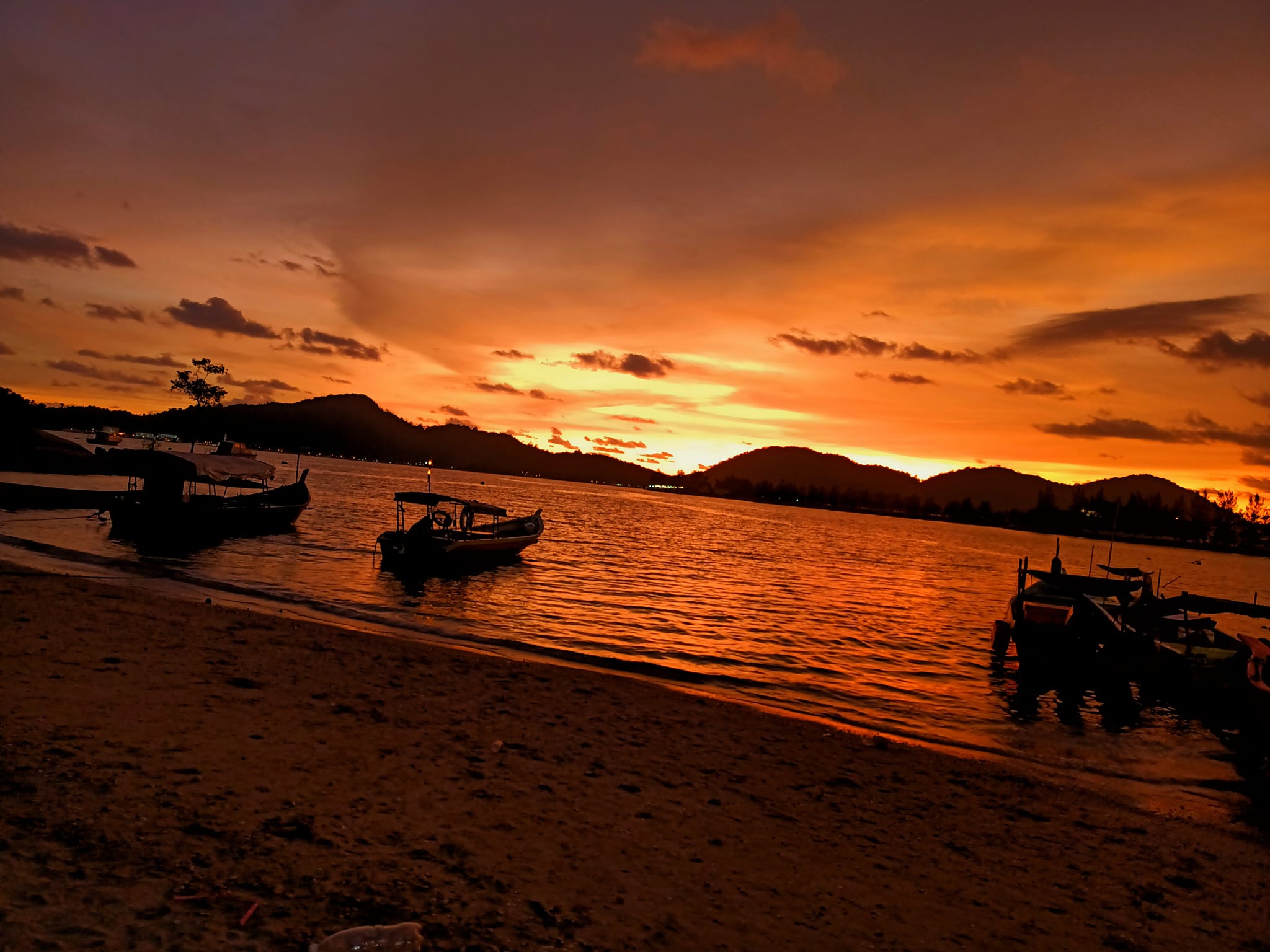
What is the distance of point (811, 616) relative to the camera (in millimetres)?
33000

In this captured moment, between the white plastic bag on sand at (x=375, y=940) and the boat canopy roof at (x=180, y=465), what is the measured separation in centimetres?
3743

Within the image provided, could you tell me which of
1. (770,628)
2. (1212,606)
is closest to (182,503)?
(770,628)

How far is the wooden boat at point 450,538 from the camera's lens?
110 ft

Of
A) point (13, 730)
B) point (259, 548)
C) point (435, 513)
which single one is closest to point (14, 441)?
point (259, 548)

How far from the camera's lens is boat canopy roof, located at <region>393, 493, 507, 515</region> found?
34.8 meters

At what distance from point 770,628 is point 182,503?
30063mm

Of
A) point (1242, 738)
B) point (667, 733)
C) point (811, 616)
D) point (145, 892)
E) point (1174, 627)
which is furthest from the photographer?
point (811, 616)

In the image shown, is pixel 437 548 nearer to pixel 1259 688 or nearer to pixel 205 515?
pixel 205 515

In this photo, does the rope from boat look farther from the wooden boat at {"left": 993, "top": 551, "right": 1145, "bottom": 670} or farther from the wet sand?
the wooden boat at {"left": 993, "top": 551, "right": 1145, "bottom": 670}

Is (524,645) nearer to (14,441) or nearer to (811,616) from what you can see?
(811,616)

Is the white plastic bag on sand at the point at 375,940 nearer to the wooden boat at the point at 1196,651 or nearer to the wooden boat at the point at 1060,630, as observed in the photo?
the wooden boat at the point at 1196,651

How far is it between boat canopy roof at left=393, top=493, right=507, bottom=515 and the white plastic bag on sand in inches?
1141

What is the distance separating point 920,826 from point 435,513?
1376 inches

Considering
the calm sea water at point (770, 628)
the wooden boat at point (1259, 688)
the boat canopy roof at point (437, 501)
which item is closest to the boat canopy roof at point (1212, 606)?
the calm sea water at point (770, 628)
